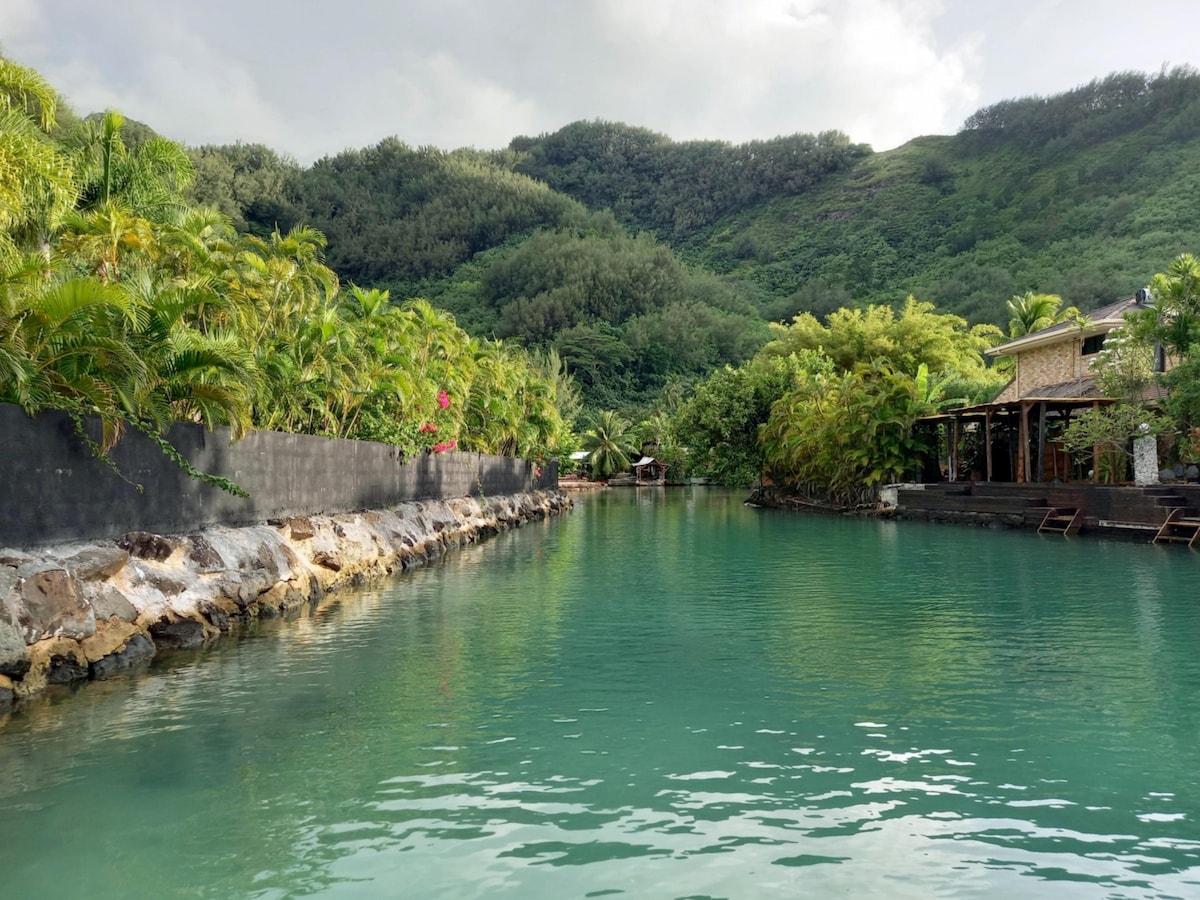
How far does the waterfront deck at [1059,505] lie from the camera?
22.3 m

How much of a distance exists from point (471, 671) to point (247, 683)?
209 centimetres

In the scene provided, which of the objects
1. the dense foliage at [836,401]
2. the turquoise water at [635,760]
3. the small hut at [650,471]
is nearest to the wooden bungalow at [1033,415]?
the dense foliage at [836,401]

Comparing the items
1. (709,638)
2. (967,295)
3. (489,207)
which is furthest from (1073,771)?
(489,207)

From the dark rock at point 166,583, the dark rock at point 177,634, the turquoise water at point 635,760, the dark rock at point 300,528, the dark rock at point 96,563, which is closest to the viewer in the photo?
the turquoise water at point 635,760

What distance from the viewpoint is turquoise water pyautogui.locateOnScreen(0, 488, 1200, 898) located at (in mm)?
4746

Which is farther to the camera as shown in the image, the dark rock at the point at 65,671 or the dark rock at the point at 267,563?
the dark rock at the point at 267,563

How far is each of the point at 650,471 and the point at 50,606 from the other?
76422 millimetres

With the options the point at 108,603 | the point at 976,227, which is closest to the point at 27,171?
the point at 108,603

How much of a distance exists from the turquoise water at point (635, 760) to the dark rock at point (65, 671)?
1.19 ft

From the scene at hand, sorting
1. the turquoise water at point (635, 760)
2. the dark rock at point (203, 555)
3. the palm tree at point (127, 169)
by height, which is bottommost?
the turquoise water at point (635, 760)

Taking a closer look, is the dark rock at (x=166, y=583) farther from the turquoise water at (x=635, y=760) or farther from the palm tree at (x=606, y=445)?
the palm tree at (x=606, y=445)

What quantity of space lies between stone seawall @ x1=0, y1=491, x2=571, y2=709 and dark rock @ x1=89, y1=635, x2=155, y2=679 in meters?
0.01

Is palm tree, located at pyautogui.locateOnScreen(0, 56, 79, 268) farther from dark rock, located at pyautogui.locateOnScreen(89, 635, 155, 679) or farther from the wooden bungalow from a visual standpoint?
the wooden bungalow

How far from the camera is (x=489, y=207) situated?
13375 cm
